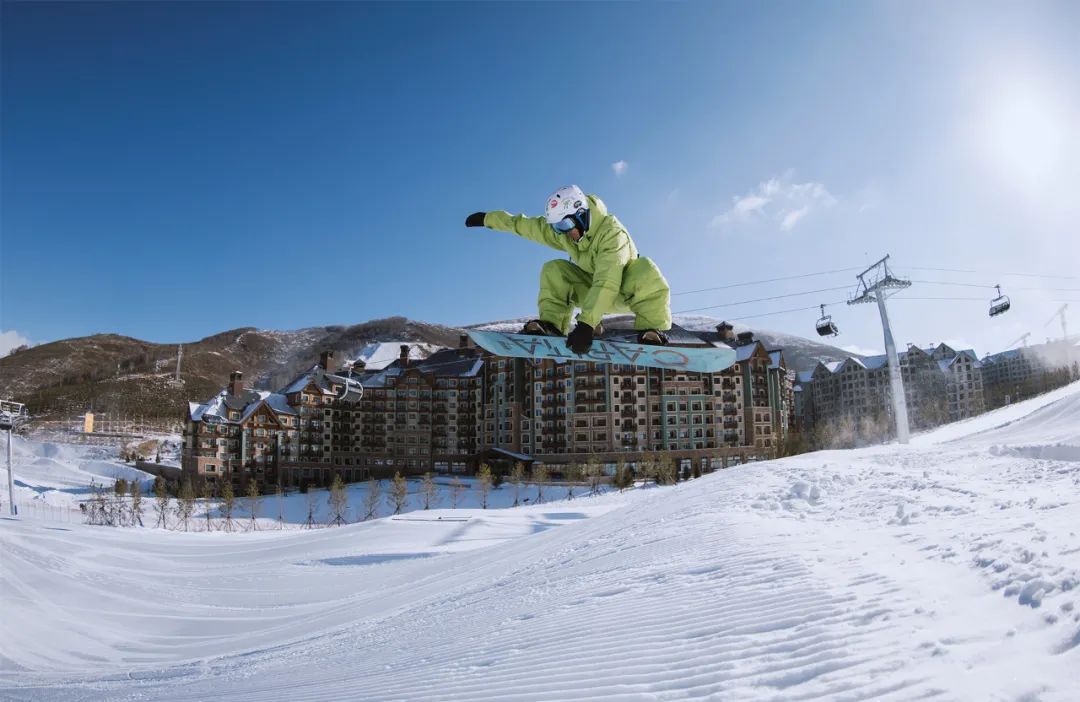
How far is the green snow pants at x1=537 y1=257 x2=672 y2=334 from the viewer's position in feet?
18.3

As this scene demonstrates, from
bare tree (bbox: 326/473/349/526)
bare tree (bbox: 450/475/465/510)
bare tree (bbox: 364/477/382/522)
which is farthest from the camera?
bare tree (bbox: 450/475/465/510)

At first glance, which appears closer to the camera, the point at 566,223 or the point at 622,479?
the point at 566,223

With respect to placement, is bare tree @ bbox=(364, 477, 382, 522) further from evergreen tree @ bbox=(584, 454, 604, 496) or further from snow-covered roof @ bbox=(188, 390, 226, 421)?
snow-covered roof @ bbox=(188, 390, 226, 421)

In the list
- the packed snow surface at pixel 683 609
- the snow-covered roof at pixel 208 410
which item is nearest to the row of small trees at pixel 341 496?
the snow-covered roof at pixel 208 410

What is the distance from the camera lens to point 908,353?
90.0 meters

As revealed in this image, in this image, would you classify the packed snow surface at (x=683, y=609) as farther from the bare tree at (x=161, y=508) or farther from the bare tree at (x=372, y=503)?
the bare tree at (x=372, y=503)

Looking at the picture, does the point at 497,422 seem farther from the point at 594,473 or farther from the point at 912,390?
the point at 912,390

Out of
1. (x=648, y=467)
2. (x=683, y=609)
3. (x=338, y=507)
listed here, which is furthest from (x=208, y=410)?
(x=683, y=609)

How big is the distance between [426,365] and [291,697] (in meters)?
68.6

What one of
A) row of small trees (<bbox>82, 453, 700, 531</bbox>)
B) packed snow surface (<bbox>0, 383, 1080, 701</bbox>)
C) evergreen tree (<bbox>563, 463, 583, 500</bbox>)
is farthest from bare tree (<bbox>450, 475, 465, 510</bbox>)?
packed snow surface (<bbox>0, 383, 1080, 701</bbox>)

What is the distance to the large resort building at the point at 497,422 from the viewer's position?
61.6m

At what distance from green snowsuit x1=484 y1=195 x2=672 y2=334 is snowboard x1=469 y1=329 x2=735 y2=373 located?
22.3 inches

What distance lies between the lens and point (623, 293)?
18.5 feet

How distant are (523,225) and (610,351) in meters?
1.92
